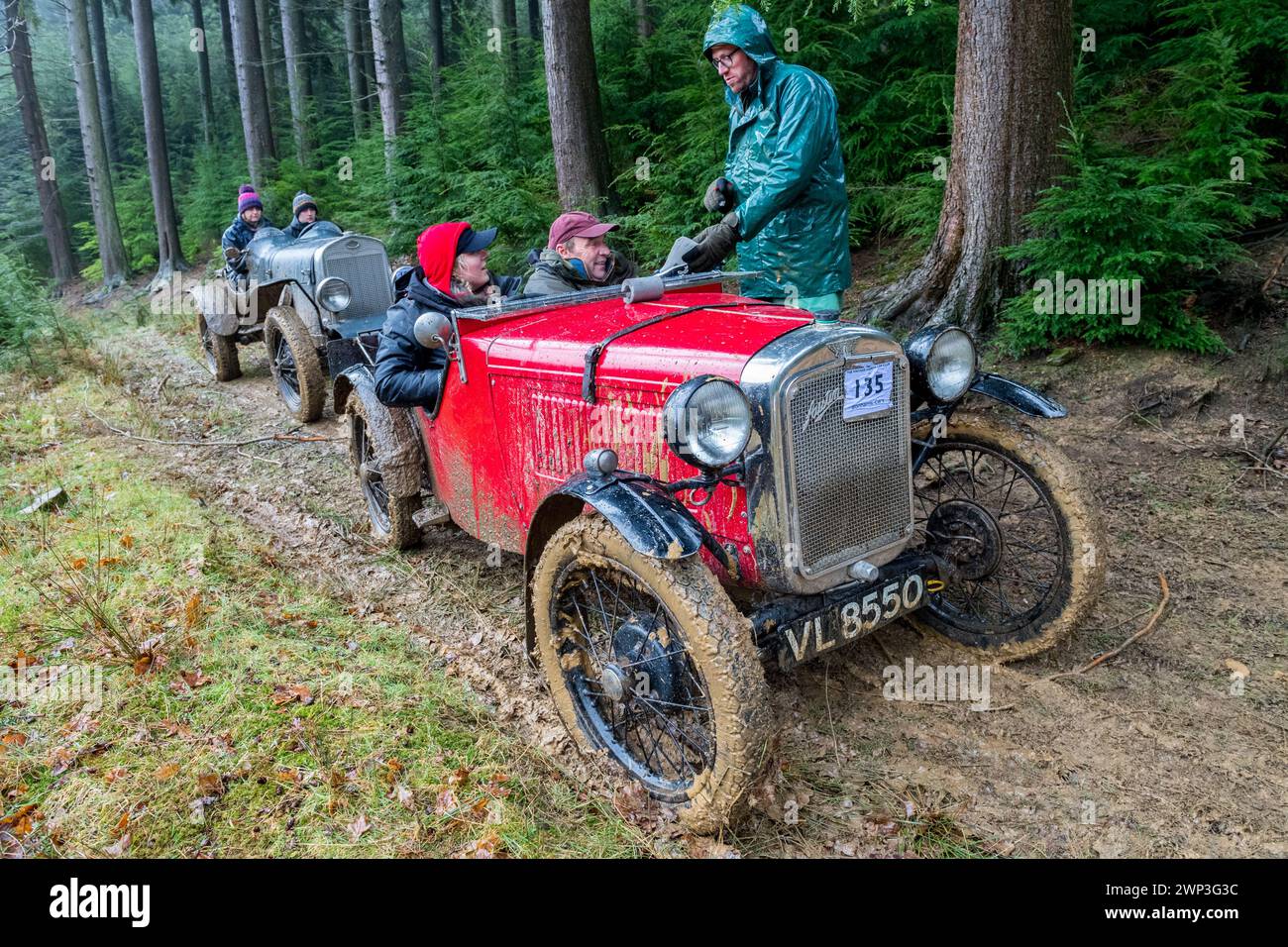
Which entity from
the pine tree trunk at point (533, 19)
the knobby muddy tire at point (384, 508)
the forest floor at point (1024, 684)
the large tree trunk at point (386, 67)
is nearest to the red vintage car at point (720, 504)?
the forest floor at point (1024, 684)

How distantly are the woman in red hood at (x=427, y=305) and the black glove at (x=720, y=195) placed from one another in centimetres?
116

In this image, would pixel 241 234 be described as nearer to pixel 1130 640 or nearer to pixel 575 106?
pixel 575 106

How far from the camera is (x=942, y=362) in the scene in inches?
131

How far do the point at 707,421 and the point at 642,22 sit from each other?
469 inches

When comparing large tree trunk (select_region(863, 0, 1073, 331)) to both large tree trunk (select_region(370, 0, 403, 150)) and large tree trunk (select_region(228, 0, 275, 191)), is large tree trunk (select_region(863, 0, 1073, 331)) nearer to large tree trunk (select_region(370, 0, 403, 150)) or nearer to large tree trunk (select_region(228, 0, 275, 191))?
large tree trunk (select_region(370, 0, 403, 150))

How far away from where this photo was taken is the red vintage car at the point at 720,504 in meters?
2.62

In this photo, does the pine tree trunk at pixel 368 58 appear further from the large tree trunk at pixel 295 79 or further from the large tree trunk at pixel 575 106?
the large tree trunk at pixel 575 106

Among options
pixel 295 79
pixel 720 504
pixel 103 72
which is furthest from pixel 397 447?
pixel 103 72

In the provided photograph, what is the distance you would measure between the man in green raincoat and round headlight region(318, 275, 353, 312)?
186 inches

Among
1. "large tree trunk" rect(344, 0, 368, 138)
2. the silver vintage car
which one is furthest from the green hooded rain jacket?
"large tree trunk" rect(344, 0, 368, 138)

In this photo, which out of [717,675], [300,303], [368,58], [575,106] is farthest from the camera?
[368,58]

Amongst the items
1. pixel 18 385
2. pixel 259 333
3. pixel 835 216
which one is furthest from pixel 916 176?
pixel 18 385

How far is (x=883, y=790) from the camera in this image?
9.60 ft
